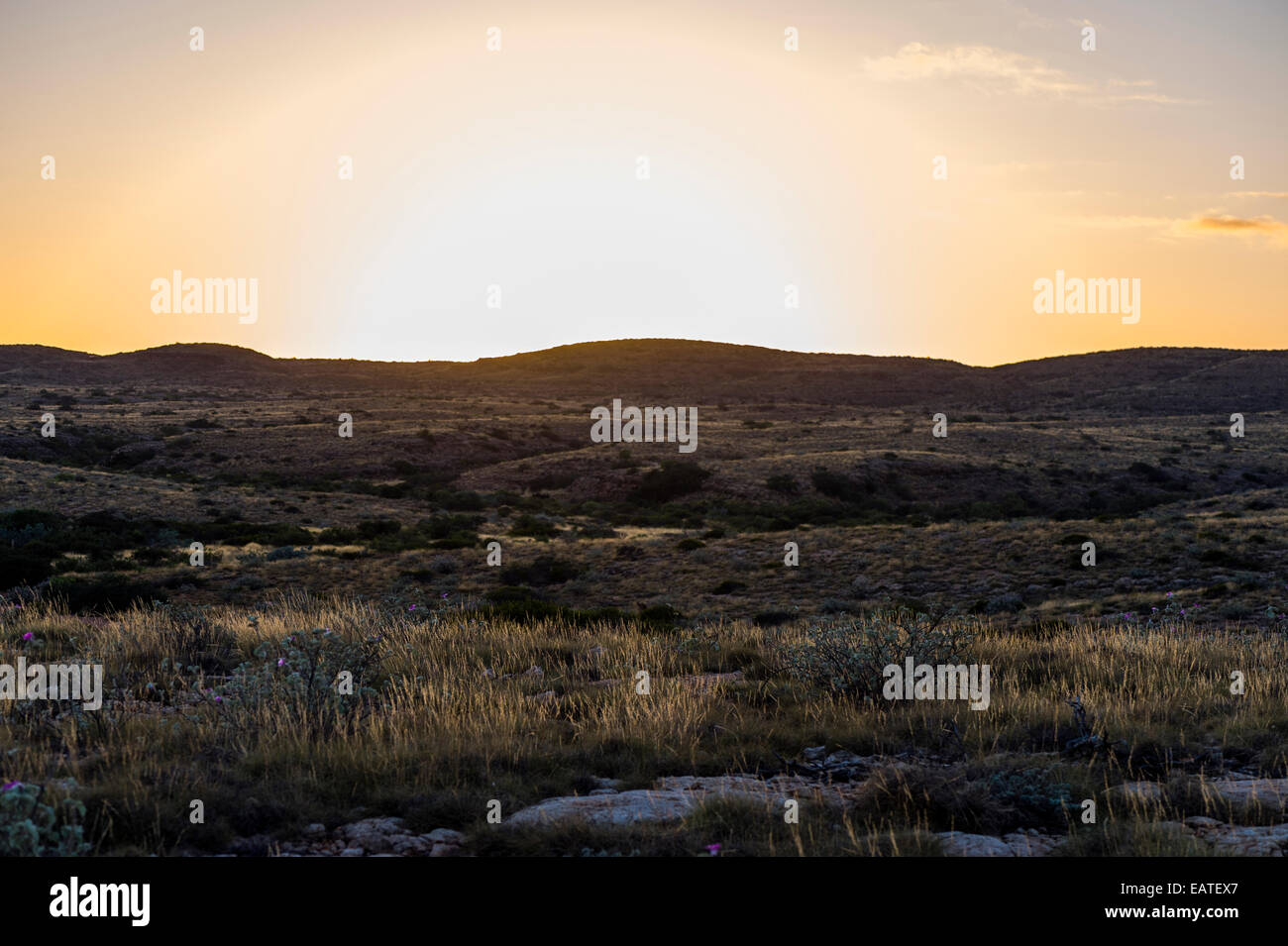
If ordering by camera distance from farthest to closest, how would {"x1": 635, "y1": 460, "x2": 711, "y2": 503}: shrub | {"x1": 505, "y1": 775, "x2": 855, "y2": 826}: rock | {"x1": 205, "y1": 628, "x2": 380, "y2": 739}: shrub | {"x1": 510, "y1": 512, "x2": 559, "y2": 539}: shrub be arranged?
1. {"x1": 635, "y1": 460, "x2": 711, "y2": 503}: shrub
2. {"x1": 510, "y1": 512, "x2": 559, "y2": 539}: shrub
3. {"x1": 205, "y1": 628, "x2": 380, "y2": 739}: shrub
4. {"x1": 505, "y1": 775, "x2": 855, "y2": 826}: rock

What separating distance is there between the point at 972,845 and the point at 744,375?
157032mm

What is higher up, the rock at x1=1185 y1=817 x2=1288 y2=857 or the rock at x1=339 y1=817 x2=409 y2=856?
the rock at x1=339 y1=817 x2=409 y2=856

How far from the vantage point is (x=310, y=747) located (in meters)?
6.52

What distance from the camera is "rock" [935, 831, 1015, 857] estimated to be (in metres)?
5.00

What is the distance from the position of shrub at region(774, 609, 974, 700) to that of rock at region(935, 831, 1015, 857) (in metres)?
3.45

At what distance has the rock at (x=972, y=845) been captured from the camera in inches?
197

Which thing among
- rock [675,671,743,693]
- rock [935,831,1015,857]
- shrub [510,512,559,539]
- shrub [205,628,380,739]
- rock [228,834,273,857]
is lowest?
shrub [510,512,559,539]

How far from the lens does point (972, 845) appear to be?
5148 mm

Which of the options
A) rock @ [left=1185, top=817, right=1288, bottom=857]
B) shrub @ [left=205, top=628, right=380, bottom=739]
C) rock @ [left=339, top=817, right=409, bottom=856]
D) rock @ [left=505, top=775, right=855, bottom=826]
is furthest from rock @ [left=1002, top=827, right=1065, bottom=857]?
shrub @ [left=205, top=628, right=380, bottom=739]

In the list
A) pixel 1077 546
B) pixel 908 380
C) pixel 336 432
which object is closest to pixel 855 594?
pixel 1077 546

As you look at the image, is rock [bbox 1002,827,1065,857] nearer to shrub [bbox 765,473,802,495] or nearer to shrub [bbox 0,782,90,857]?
shrub [bbox 0,782,90,857]

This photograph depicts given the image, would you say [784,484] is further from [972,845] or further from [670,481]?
[972,845]

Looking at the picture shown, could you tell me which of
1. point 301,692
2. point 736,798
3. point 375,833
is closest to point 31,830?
point 375,833

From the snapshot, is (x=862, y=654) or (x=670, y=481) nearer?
(x=862, y=654)
